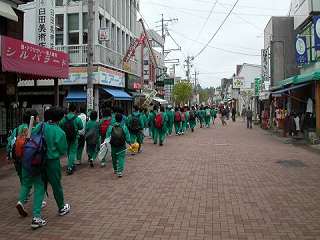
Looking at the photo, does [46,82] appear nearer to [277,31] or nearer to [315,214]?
[277,31]

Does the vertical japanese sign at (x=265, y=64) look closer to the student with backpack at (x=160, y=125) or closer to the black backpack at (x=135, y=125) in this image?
the student with backpack at (x=160, y=125)

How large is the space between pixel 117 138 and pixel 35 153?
4.30 metres

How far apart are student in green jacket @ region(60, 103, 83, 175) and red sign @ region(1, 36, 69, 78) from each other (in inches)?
104

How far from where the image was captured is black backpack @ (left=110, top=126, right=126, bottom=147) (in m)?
10.7

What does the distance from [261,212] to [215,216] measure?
2.59ft

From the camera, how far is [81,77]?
27.4 metres

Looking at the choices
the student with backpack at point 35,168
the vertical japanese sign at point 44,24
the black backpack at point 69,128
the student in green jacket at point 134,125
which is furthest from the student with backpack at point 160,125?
the student with backpack at point 35,168

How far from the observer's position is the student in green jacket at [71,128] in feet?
36.1

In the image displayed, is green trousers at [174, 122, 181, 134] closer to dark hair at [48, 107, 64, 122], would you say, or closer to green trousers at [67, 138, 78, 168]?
green trousers at [67, 138, 78, 168]

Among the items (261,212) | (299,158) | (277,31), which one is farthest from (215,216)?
(277,31)

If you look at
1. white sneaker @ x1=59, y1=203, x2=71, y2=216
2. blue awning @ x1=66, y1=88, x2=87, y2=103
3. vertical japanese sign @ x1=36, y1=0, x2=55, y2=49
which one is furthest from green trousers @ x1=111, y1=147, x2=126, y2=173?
blue awning @ x1=66, y1=88, x2=87, y2=103

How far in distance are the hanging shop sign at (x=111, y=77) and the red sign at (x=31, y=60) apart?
10.3m

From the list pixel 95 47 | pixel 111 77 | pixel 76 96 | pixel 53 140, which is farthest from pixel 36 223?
pixel 111 77

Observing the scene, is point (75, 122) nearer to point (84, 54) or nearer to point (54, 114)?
point (54, 114)
